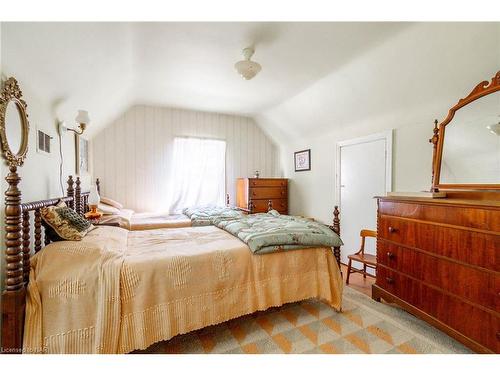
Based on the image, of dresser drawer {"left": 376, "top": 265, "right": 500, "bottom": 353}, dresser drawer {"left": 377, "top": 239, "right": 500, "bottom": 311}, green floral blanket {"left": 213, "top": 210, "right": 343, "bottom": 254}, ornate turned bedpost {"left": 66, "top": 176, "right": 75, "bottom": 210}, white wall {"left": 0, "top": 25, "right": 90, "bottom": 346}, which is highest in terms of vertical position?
white wall {"left": 0, "top": 25, "right": 90, "bottom": 346}

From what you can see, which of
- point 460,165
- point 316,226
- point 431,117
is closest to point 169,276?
point 316,226

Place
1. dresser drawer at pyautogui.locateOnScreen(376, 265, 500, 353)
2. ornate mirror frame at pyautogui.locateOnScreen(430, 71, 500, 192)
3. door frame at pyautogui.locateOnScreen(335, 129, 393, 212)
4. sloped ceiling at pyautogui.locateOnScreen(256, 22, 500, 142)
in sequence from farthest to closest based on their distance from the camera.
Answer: door frame at pyautogui.locateOnScreen(335, 129, 393, 212) < sloped ceiling at pyautogui.locateOnScreen(256, 22, 500, 142) < ornate mirror frame at pyautogui.locateOnScreen(430, 71, 500, 192) < dresser drawer at pyautogui.locateOnScreen(376, 265, 500, 353)

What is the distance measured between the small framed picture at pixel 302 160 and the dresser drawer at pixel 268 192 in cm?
51

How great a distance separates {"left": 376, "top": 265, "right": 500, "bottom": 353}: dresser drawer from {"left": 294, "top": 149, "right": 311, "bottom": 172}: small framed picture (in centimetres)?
240

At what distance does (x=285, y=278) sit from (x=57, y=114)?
255 centimetres

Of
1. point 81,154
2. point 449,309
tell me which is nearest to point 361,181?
point 449,309

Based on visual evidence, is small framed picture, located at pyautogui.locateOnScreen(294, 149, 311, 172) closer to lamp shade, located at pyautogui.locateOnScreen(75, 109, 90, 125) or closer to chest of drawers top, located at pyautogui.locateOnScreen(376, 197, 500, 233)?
chest of drawers top, located at pyautogui.locateOnScreen(376, 197, 500, 233)

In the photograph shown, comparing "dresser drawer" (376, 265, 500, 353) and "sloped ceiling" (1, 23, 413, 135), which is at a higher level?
"sloped ceiling" (1, 23, 413, 135)

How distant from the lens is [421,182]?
2.50m

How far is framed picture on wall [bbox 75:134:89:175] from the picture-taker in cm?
287

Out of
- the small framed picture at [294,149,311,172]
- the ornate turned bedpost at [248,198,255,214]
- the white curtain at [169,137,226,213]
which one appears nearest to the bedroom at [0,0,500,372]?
the small framed picture at [294,149,311,172]

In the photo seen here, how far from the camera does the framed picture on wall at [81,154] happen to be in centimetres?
287

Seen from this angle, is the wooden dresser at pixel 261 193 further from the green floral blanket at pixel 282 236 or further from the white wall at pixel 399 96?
the green floral blanket at pixel 282 236

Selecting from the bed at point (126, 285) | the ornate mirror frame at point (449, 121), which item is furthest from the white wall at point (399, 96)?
the bed at point (126, 285)
